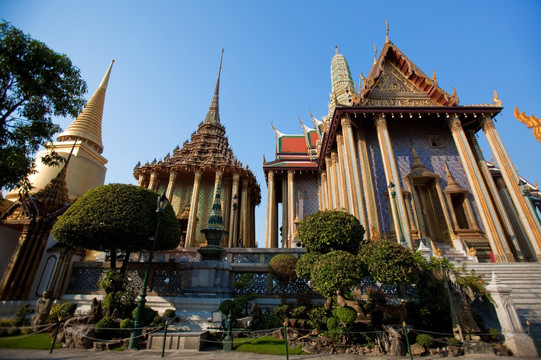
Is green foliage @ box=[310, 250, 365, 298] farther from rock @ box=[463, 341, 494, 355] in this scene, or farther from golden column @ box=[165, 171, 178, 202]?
golden column @ box=[165, 171, 178, 202]

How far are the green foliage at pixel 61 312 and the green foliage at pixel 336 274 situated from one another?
6.06 meters

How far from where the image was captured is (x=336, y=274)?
5871 millimetres

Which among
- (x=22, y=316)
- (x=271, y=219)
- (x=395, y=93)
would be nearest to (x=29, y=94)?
(x=22, y=316)

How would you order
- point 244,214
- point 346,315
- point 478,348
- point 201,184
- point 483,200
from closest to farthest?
point 478,348 < point 346,315 < point 483,200 < point 244,214 < point 201,184

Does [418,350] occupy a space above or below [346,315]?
below

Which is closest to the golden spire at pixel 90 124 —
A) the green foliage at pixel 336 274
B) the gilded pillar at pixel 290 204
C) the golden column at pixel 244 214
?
the golden column at pixel 244 214

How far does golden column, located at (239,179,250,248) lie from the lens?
19875mm

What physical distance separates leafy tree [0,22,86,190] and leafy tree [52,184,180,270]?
1.55 metres

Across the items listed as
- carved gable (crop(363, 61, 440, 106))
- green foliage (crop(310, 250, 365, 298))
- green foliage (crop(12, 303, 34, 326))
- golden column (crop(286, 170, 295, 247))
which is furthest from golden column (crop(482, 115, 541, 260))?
green foliage (crop(12, 303, 34, 326))

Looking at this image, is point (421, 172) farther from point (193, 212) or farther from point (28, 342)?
point (28, 342)

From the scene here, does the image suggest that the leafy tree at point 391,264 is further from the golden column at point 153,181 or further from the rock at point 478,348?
the golden column at point 153,181

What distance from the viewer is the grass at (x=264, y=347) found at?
206 inches

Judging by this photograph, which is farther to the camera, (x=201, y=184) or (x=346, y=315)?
(x=201, y=184)

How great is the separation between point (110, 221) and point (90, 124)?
968 inches
